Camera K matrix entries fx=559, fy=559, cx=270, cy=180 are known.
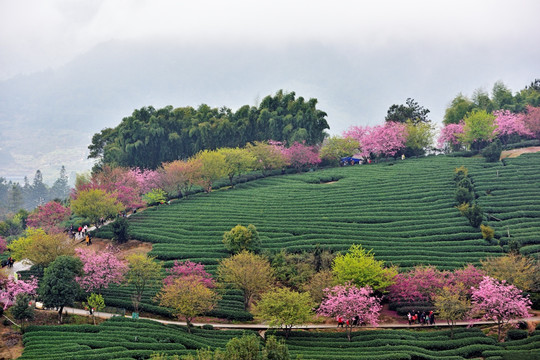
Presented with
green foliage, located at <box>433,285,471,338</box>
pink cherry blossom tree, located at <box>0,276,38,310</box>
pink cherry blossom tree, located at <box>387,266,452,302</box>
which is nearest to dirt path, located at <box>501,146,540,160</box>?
pink cherry blossom tree, located at <box>387,266,452,302</box>

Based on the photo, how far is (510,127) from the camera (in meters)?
103

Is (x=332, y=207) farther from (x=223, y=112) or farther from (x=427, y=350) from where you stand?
(x=223, y=112)

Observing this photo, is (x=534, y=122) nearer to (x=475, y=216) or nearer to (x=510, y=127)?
(x=510, y=127)

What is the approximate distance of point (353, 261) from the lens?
5141cm

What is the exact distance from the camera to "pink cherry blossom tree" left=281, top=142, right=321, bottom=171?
99125 millimetres

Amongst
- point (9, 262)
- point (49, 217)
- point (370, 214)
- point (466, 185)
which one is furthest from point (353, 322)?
point (49, 217)

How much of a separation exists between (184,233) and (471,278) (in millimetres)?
34961

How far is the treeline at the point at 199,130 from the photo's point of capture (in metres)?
102

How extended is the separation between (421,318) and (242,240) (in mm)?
21057

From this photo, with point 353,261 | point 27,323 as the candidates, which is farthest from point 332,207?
point 27,323

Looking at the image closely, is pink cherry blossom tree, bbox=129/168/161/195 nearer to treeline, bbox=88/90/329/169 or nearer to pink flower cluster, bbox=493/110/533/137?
treeline, bbox=88/90/329/169

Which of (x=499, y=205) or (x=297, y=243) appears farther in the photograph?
(x=499, y=205)

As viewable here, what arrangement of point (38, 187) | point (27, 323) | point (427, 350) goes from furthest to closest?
point (38, 187), point (27, 323), point (427, 350)

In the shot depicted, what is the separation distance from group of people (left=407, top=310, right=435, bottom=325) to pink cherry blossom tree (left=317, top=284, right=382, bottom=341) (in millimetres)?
3410
